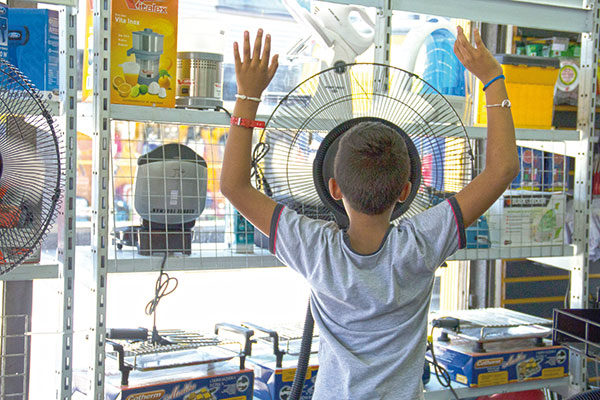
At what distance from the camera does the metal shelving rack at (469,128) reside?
149 centimetres

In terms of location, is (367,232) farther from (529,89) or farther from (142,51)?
(529,89)

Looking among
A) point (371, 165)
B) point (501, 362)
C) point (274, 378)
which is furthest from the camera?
point (501, 362)

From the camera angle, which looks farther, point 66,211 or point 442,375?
point 442,375

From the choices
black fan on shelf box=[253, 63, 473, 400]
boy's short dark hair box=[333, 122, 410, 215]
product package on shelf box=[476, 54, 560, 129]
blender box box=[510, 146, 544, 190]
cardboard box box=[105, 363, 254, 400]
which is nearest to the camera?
boy's short dark hair box=[333, 122, 410, 215]

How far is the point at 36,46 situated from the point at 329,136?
772 millimetres

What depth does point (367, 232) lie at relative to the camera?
1.12 m

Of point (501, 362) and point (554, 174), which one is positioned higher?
point (554, 174)

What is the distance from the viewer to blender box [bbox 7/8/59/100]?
4.85 ft

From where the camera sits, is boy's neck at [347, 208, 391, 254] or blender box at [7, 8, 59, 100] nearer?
boy's neck at [347, 208, 391, 254]

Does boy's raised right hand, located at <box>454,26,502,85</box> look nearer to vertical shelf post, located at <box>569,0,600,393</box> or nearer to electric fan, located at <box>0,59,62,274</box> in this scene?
electric fan, located at <box>0,59,62,274</box>

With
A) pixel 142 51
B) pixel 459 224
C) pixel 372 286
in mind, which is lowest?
pixel 372 286

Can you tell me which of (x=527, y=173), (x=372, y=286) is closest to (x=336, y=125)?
(x=372, y=286)

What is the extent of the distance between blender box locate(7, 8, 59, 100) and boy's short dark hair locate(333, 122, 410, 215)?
780mm

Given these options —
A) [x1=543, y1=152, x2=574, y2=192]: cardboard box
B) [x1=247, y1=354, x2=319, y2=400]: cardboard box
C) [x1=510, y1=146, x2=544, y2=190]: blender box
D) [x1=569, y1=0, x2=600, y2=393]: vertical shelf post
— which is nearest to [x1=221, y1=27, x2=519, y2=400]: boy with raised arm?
[x1=247, y1=354, x2=319, y2=400]: cardboard box
